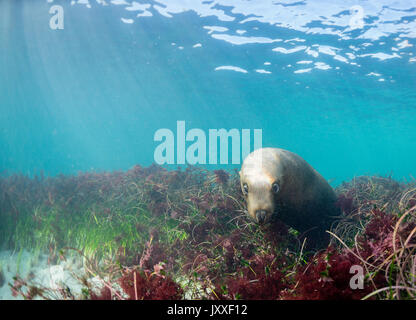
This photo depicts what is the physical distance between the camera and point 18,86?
46375 millimetres

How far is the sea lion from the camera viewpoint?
310 centimetres

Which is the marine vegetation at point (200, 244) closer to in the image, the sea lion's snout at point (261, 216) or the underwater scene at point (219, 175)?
the underwater scene at point (219, 175)

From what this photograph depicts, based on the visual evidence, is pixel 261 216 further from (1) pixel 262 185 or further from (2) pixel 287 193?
(2) pixel 287 193

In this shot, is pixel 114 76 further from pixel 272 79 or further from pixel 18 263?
pixel 18 263

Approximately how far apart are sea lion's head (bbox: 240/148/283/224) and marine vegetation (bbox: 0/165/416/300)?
33cm

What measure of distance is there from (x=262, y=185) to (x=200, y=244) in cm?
140

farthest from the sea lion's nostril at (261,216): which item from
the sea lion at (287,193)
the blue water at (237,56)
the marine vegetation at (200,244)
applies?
the blue water at (237,56)

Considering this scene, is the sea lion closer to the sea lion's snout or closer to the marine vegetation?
the sea lion's snout

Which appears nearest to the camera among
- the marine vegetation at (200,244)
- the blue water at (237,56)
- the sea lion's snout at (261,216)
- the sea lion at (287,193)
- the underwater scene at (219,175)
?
the marine vegetation at (200,244)

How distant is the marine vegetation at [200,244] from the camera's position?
1.92m

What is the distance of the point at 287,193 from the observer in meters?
3.40

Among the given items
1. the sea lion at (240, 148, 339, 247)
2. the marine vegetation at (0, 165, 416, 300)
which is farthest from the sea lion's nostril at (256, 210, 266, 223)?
the marine vegetation at (0, 165, 416, 300)

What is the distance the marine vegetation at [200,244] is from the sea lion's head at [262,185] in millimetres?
328
